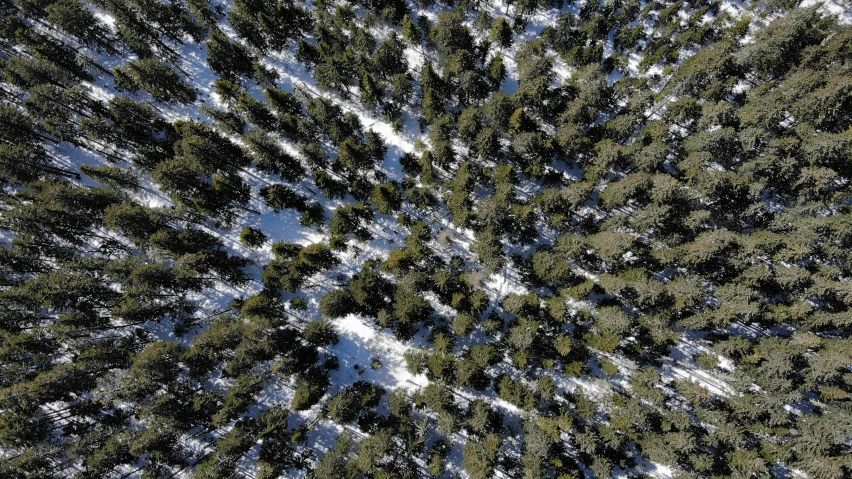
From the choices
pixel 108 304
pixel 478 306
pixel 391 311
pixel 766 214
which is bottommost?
pixel 108 304

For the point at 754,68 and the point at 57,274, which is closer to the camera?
the point at 57,274

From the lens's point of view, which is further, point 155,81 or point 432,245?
point 432,245

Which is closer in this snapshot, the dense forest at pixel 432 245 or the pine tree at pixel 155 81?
the dense forest at pixel 432 245

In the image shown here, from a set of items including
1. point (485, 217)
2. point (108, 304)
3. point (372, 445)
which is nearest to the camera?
point (372, 445)

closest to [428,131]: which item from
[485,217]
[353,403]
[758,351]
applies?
[485,217]

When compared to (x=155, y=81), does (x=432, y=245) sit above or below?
below

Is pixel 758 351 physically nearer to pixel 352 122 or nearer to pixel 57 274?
pixel 352 122

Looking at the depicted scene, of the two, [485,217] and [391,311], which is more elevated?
[485,217]

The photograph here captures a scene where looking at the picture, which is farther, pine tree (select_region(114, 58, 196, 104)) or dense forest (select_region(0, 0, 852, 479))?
pine tree (select_region(114, 58, 196, 104))
